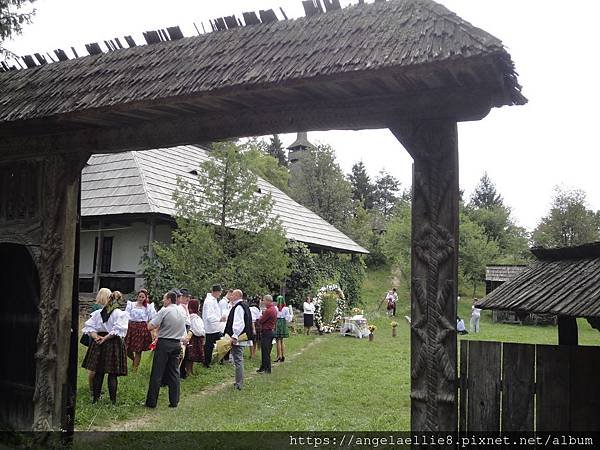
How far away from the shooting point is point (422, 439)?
14.1ft

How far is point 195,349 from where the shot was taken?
10.9 m

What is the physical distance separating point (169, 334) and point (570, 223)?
40990 mm

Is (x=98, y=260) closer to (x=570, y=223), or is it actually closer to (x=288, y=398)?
(x=288, y=398)

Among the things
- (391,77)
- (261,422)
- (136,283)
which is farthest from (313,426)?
(136,283)

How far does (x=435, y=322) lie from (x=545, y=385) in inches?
38.3

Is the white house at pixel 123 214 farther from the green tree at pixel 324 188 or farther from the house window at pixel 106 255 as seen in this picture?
the green tree at pixel 324 188

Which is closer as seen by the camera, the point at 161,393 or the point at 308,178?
the point at 161,393

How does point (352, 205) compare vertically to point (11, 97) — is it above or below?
above

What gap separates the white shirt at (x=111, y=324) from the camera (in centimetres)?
838

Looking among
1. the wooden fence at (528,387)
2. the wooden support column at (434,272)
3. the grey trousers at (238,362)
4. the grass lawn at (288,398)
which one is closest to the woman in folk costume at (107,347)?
the grass lawn at (288,398)

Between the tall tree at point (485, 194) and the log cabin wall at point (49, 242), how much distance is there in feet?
192

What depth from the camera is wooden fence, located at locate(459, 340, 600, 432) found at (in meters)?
4.22

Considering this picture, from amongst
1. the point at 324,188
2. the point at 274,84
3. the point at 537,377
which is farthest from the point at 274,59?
the point at 324,188

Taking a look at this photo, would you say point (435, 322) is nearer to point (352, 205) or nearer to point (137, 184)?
point (137, 184)
